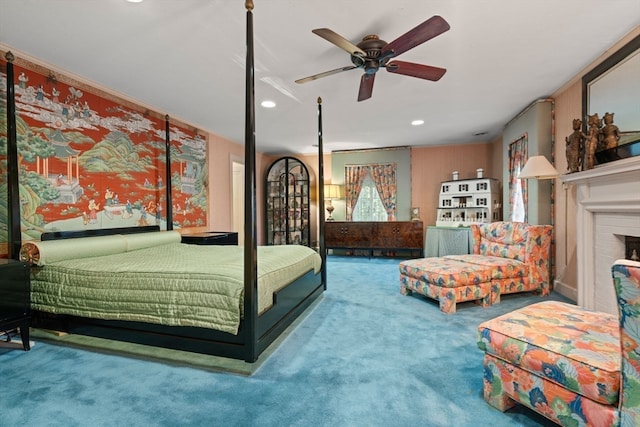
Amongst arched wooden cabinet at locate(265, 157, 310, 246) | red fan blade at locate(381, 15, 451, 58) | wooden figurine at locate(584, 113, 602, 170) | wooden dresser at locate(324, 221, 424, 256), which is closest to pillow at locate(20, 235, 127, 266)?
red fan blade at locate(381, 15, 451, 58)

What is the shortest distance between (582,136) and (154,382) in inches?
153

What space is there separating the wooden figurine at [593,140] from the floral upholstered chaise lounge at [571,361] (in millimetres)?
1583

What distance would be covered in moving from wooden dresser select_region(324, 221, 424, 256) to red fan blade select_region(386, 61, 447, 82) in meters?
3.76

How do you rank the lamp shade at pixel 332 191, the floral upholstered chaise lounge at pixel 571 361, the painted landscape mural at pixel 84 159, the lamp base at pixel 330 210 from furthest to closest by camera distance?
1. the lamp base at pixel 330 210
2. the lamp shade at pixel 332 191
3. the painted landscape mural at pixel 84 159
4. the floral upholstered chaise lounge at pixel 571 361

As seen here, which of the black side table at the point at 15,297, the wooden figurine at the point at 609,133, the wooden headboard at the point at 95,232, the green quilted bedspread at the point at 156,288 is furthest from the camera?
the wooden headboard at the point at 95,232

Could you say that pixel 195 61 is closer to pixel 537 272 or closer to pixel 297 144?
pixel 297 144

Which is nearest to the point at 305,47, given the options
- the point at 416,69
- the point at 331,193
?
the point at 416,69

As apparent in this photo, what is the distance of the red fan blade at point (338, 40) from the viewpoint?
70.1 inches

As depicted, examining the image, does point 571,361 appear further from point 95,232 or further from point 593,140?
point 95,232

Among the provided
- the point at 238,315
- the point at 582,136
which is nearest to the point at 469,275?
the point at 582,136

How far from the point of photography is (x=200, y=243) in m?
3.84

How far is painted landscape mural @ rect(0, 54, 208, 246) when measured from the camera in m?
2.46

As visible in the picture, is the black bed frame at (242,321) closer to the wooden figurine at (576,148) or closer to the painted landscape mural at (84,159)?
the painted landscape mural at (84,159)

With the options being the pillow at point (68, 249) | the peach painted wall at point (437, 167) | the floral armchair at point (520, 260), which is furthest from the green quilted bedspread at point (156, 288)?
the peach painted wall at point (437, 167)
